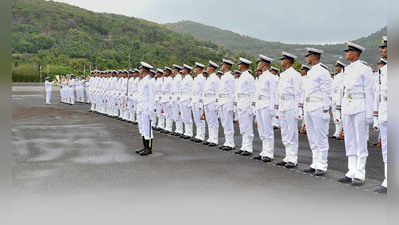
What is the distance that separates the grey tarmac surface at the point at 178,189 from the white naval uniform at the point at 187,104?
2.46 meters

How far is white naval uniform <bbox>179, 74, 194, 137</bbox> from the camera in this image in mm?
12914

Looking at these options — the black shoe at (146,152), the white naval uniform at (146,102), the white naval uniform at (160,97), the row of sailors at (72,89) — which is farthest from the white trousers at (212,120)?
the row of sailors at (72,89)

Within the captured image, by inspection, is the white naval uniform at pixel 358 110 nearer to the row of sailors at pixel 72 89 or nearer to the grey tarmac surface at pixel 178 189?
the grey tarmac surface at pixel 178 189

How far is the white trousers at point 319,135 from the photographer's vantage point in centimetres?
748

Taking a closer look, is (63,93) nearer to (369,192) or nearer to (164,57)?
(369,192)

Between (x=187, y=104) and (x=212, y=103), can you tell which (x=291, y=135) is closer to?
(x=212, y=103)

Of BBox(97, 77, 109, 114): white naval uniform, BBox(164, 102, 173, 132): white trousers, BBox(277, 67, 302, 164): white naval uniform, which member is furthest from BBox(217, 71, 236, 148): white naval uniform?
BBox(97, 77, 109, 114): white naval uniform

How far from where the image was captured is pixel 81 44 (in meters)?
102

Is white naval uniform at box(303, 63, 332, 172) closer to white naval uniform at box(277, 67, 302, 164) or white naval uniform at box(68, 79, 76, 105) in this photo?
white naval uniform at box(277, 67, 302, 164)

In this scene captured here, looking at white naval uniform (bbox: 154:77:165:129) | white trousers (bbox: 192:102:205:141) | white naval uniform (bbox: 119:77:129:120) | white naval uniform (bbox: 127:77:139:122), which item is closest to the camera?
white trousers (bbox: 192:102:205:141)

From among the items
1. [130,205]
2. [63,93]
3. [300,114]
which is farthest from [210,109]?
[63,93]

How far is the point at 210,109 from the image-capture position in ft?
36.9

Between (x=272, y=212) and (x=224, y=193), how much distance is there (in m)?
1.05

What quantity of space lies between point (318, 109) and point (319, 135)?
0.46 meters
